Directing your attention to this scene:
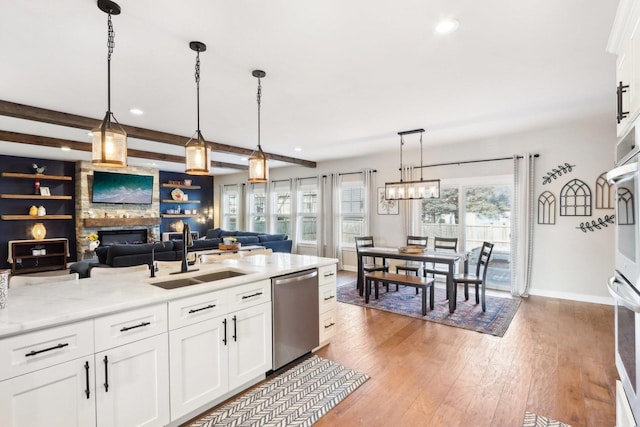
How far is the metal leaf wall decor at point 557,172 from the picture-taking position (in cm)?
475

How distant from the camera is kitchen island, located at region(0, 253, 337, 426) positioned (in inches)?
56.9

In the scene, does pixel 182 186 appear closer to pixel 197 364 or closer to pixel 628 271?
pixel 197 364

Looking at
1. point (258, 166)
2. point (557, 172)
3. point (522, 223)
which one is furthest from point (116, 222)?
point (557, 172)

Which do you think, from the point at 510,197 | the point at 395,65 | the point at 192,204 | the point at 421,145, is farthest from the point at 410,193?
the point at 192,204

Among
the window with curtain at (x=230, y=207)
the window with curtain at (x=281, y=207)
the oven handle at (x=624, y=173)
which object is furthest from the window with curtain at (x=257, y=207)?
the oven handle at (x=624, y=173)

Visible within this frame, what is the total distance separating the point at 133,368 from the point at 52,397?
35 cm

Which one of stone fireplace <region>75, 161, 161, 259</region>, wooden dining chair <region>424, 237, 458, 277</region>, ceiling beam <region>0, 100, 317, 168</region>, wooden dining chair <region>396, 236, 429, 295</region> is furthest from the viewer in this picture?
stone fireplace <region>75, 161, 161, 259</region>

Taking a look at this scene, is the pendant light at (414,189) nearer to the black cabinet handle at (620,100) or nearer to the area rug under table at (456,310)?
the area rug under table at (456,310)

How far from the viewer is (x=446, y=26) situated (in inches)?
84.2

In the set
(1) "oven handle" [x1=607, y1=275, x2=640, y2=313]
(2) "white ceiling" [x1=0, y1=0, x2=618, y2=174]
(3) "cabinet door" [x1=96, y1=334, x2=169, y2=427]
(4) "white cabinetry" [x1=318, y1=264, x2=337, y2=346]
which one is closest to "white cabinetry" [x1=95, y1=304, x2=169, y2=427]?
(3) "cabinet door" [x1=96, y1=334, x2=169, y2=427]

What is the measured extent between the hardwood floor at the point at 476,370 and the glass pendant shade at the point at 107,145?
2210mm

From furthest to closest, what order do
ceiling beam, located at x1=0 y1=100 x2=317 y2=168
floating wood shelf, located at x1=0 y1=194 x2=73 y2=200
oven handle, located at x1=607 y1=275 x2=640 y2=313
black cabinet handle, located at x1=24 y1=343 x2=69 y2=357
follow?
floating wood shelf, located at x1=0 y1=194 x2=73 y2=200 → ceiling beam, located at x1=0 y1=100 x2=317 y2=168 → black cabinet handle, located at x1=24 y1=343 x2=69 y2=357 → oven handle, located at x1=607 y1=275 x2=640 y2=313

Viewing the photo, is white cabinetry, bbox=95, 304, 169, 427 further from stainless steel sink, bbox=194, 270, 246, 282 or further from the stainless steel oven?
the stainless steel oven

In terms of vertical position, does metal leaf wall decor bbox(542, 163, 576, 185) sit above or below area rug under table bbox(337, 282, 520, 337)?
above
